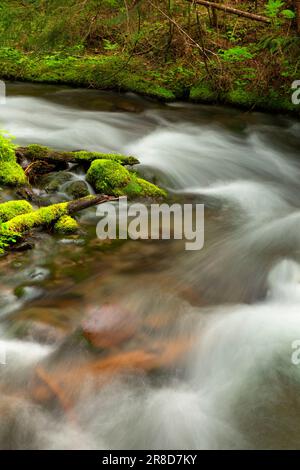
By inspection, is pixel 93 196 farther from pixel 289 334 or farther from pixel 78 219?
pixel 289 334

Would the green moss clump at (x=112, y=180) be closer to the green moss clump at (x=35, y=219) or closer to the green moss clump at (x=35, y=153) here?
the green moss clump at (x=35, y=153)

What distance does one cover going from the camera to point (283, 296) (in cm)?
402

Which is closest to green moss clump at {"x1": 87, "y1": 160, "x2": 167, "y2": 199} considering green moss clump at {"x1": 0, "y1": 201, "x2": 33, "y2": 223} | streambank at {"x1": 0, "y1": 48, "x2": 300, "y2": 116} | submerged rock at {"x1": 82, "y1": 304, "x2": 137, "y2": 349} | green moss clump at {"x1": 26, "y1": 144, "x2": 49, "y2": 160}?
green moss clump at {"x1": 26, "y1": 144, "x2": 49, "y2": 160}

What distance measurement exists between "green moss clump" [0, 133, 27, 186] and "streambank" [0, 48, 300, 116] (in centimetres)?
437

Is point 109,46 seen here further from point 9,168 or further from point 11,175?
point 11,175

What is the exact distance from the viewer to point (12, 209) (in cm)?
461

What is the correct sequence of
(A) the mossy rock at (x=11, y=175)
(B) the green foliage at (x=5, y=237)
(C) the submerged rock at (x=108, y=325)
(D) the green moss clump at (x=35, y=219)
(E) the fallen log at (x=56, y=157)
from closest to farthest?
(C) the submerged rock at (x=108, y=325) → (B) the green foliage at (x=5, y=237) → (D) the green moss clump at (x=35, y=219) → (A) the mossy rock at (x=11, y=175) → (E) the fallen log at (x=56, y=157)

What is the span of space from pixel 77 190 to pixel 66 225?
0.84m

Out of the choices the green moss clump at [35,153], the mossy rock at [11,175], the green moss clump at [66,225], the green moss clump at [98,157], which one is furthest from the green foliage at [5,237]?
the green moss clump at [98,157]

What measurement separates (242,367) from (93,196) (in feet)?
8.91

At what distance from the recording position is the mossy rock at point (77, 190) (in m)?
5.43

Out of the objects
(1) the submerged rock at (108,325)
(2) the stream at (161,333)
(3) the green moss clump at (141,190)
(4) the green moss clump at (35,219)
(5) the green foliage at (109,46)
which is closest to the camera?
(2) the stream at (161,333)

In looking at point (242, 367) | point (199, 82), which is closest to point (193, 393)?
point (242, 367)

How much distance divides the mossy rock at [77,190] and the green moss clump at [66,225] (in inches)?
25.9
